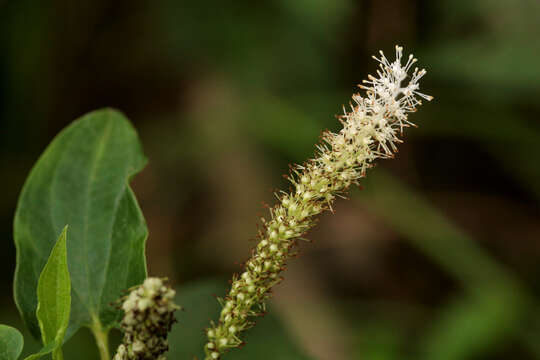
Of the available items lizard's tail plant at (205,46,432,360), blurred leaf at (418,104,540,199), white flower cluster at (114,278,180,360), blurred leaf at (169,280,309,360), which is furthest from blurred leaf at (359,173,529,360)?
white flower cluster at (114,278,180,360)

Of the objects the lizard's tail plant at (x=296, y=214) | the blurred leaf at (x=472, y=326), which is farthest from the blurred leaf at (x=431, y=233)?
the lizard's tail plant at (x=296, y=214)

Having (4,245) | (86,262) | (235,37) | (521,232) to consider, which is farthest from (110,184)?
(521,232)

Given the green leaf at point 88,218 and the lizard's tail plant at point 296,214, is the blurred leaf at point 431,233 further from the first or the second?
the lizard's tail plant at point 296,214

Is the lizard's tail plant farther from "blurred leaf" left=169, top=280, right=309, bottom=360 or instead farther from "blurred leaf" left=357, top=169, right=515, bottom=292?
"blurred leaf" left=357, top=169, right=515, bottom=292

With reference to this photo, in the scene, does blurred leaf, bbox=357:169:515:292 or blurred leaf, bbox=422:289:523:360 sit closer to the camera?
blurred leaf, bbox=422:289:523:360

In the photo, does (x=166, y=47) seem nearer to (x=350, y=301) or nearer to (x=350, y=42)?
(x=350, y=42)
